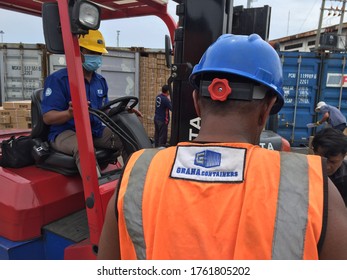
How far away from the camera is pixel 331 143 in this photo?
8.52ft

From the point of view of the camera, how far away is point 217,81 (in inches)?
43.6

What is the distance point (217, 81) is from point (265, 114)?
225 millimetres

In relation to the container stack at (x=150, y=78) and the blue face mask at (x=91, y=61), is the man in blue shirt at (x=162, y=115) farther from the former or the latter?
the blue face mask at (x=91, y=61)

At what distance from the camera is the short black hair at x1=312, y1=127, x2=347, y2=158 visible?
8.48 ft

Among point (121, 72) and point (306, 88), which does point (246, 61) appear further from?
point (306, 88)

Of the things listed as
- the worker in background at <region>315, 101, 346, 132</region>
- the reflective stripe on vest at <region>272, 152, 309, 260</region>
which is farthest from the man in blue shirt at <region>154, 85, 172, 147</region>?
the reflective stripe on vest at <region>272, 152, 309, 260</region>

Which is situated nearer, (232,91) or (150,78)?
(232,91)

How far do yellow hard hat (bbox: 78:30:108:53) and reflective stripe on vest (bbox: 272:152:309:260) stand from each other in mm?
2134

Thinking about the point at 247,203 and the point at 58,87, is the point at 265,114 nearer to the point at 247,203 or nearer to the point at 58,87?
the point at 247,203

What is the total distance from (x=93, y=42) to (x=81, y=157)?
100 cm

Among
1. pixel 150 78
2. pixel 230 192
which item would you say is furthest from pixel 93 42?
pixel 150 78

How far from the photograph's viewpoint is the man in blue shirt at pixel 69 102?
266 centimetres

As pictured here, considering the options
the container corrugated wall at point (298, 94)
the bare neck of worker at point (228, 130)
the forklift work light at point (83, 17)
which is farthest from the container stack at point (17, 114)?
the bare neck of worker at point (228, 130)

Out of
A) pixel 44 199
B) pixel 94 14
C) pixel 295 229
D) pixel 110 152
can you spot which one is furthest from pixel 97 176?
pixel 295 229
